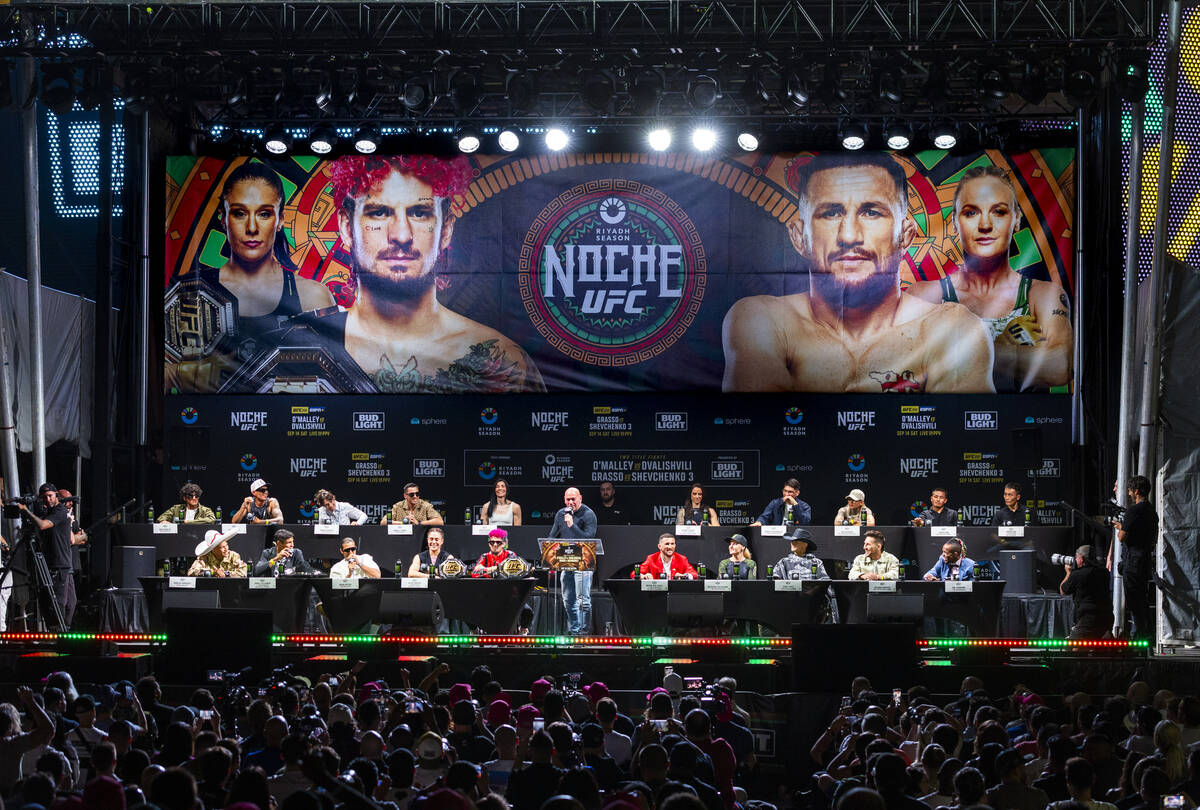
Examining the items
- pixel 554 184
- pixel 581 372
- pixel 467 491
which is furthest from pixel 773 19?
pixel 467 491

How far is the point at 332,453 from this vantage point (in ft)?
63.4

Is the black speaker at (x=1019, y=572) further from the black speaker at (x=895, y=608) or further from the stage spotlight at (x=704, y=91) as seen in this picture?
the stage spotlight at (x=704, y=91)

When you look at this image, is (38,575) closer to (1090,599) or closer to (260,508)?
(260,508)

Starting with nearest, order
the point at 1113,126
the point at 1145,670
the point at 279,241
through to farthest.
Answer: the point at 1145,670 → the point at 1113,126 → the point at 279,241

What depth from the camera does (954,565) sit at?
49.6ft

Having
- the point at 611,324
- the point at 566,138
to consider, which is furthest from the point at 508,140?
the point at 611,324

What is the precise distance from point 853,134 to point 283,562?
9236 mm

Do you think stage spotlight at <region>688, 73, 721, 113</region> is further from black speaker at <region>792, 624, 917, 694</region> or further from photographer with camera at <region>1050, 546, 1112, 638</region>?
black speaker at <region>792, 624, 917, 694</region>

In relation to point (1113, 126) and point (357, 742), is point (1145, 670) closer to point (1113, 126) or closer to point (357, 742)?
point (357, 742)

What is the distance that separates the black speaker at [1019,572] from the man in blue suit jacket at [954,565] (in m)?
1.04

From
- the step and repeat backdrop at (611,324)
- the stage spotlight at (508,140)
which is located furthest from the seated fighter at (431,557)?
the stage spotlight at (508,140)

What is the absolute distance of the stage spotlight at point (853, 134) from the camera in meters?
17.7

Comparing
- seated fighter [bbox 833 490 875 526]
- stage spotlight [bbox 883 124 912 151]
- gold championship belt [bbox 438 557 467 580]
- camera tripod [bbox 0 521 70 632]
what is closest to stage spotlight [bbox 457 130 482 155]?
stage spotlight [bbox 883 124 912 151]

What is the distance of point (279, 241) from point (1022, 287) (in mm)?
10854
